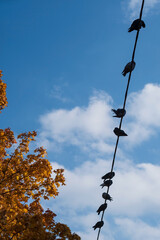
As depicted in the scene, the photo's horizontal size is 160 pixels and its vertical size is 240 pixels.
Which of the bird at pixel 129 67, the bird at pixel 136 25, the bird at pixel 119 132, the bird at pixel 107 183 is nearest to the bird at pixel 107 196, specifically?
the bird at pixel 107 183

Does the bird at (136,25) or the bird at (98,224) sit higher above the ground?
the bird at (136,25)

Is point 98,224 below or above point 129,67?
below

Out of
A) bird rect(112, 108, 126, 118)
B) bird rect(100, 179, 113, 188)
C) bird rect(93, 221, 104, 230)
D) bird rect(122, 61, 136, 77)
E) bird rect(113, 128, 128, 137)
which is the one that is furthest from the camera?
bird rect(93, 221, 104, 230)

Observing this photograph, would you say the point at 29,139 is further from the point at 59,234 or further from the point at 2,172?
the point at 59,234

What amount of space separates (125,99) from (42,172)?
6.92m

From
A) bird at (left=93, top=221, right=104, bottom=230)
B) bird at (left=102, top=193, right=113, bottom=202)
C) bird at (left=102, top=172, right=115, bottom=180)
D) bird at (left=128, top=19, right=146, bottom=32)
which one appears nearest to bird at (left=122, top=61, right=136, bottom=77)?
bird at (left=128, top=19, right=146, bottom=32)

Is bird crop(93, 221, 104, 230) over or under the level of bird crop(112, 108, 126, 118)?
under

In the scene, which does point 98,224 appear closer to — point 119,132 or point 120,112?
point 119,132

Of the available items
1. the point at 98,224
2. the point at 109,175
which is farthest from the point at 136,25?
the point at 98,224

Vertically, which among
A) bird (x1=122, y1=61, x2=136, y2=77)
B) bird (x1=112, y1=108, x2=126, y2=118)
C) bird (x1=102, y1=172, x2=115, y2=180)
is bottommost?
bird (x1=102, y1=172, x2=115, y2=180)

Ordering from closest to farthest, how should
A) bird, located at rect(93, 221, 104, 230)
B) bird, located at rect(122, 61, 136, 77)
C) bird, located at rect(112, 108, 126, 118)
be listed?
bird, located at rect(122, 61, 136, 77)
bird, located at rect(112, 108, 126, 118)
bird, located at rect(93, 221, 104, 230)

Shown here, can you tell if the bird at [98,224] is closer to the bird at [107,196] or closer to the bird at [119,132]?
the bird at [107,196]

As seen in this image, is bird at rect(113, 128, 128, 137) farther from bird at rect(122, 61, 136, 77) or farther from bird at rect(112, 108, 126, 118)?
bird at rect(122, 61, 136, 77)

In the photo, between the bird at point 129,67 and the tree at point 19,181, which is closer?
the bird at point 129,67
